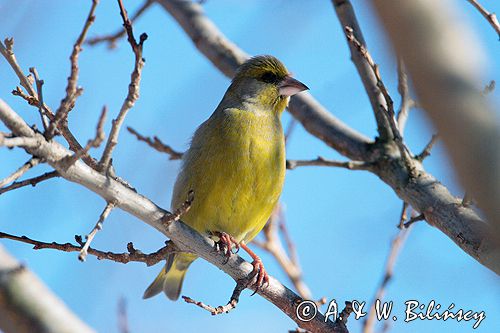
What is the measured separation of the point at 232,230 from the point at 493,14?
2280 mm

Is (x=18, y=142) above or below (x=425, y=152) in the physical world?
below

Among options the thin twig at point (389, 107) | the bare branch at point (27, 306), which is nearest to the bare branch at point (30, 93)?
the bare branch at point (27, 306)

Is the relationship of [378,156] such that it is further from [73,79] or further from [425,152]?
[73,79]

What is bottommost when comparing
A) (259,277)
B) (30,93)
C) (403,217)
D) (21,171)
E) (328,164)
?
(21,171)

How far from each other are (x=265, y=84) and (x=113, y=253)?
2.71 metres

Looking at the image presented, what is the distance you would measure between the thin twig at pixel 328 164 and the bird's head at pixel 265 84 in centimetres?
75

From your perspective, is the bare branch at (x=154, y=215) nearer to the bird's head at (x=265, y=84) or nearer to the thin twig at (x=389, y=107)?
the thin twig at (x=389, y=107)

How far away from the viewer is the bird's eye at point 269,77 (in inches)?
225

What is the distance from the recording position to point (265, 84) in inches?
223

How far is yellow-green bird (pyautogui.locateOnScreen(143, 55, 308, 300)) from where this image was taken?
15.1 ft

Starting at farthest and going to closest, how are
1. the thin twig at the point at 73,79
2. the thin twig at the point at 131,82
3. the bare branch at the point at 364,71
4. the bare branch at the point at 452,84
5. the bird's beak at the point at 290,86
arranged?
the bird's beak at the point at 290,86
the bare branch at the point at 364,71
the thin twig at the point at 131,82
the thin twig at the point at 73,79
the bare branch at the point at 452,84

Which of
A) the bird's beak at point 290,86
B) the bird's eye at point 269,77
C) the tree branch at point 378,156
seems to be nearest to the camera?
the tree branch at point 378,156

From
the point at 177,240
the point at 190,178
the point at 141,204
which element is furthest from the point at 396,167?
the point at 141,204

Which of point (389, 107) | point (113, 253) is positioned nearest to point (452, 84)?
point (113, 253)
